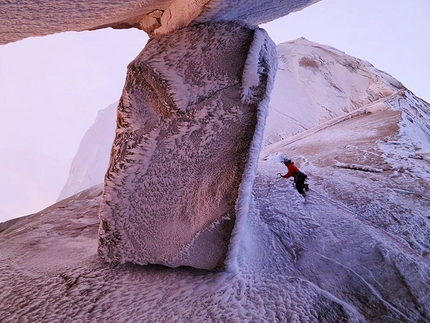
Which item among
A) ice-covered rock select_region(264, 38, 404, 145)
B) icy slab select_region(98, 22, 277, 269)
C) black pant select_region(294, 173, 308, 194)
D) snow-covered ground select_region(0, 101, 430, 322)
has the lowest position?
snow-covered ground select_region(0, 101, 430, 322)

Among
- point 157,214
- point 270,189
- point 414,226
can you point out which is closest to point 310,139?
point 270,189

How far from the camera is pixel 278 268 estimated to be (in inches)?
80.0

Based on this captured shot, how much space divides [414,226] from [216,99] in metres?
2.08

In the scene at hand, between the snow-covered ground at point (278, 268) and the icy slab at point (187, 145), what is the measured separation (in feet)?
0.69

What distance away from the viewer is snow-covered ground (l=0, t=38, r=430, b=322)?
163cm

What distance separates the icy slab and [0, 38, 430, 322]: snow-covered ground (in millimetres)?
211

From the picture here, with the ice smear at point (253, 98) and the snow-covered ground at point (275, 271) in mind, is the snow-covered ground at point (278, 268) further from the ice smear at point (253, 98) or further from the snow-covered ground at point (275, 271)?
the ice smear at point (253, 98)

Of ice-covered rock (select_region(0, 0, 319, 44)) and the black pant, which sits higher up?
ice-covered rock (select_region(0, 0, 319, 44))

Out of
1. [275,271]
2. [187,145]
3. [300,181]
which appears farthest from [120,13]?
[300,181]

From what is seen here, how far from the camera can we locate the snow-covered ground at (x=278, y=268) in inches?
64.4

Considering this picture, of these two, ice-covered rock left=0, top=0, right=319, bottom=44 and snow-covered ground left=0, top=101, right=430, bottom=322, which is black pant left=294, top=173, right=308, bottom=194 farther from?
ice-covered rock left=0, top=0, right=319, bottom=44

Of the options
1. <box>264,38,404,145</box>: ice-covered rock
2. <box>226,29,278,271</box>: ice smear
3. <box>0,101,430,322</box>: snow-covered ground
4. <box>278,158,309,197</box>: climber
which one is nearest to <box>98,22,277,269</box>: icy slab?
<box>226,29,278,271</box>: ice smear

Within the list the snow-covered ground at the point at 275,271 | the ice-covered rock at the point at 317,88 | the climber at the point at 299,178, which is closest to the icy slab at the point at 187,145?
the snow-covered ground at the point at 275,271

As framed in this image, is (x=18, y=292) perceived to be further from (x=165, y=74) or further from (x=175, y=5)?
(x=175, y=5)
